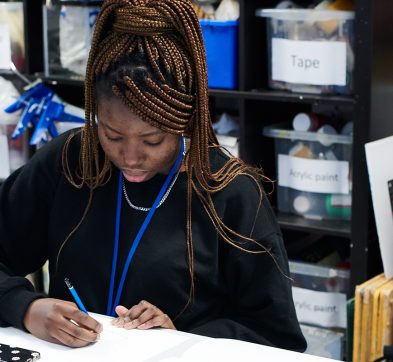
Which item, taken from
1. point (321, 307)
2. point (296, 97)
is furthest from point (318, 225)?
point (296, 97)

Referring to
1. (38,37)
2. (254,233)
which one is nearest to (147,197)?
(254,233)

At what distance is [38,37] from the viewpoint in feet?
9.43

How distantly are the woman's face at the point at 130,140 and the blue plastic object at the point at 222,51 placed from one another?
1143mm

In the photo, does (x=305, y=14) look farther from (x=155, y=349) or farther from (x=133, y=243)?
(x=155, y=349)

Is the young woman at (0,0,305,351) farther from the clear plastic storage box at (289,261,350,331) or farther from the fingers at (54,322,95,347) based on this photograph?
the clear plastic storage box at (289,261,350,331)

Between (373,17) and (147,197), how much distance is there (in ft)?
3.43

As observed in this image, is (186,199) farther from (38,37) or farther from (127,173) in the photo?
(38,37)

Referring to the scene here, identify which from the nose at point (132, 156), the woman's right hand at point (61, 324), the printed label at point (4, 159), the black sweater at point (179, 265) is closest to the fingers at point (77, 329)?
the woman's right hand at point (61, 324)

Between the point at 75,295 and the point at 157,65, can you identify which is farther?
the point at 75,295

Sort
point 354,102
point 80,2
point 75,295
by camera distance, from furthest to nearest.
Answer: point 80,2, point 354,102, point 75,295

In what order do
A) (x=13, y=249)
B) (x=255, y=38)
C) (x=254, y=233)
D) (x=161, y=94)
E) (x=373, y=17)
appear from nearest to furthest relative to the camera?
(x=161, y=94), (x=254, y=233), (x=13, y=249), (x=373, y=17), (x=255, y=38)

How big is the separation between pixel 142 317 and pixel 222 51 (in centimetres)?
132

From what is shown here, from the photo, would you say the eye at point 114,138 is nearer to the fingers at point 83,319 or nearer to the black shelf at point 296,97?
the fingers at point 83,319

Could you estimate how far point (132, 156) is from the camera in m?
1.37
